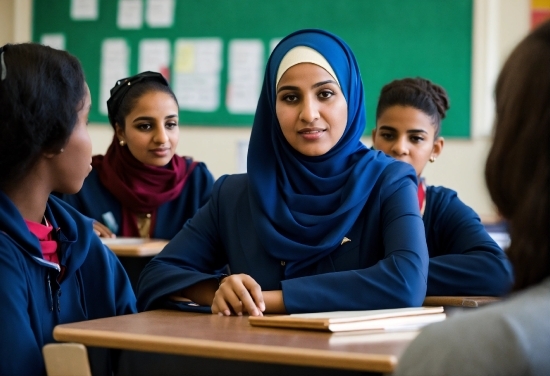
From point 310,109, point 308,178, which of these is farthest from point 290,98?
point 308,178

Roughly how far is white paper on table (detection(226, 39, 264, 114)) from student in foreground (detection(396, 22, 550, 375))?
4488 mm

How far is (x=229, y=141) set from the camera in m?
5.43

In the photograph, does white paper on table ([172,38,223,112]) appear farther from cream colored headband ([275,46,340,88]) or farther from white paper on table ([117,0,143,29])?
cream colored headband ([275,46,340,88])

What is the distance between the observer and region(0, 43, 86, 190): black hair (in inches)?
63.6

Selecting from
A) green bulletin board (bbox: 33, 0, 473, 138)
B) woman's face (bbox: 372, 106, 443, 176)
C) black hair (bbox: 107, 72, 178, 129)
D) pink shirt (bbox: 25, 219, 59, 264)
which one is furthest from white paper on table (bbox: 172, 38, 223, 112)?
pink shirt (bbox: 25, 219, 59, 264)

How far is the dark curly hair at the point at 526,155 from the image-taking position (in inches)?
33.6

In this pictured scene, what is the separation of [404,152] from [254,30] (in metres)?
2.71

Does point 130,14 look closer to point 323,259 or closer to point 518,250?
point 323,259

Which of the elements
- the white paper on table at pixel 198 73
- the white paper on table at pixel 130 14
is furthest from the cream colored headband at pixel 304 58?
the white paper on table at pixel 130 14

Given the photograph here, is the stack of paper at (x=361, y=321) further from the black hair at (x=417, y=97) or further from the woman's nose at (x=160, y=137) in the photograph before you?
the woman's nose at (x=160, y=137)

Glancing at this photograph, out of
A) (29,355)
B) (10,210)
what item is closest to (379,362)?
(29,355)

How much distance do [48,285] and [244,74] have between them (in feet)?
12.4

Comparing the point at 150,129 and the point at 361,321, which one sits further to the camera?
the point at 150,129

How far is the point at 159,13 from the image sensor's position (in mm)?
5539
